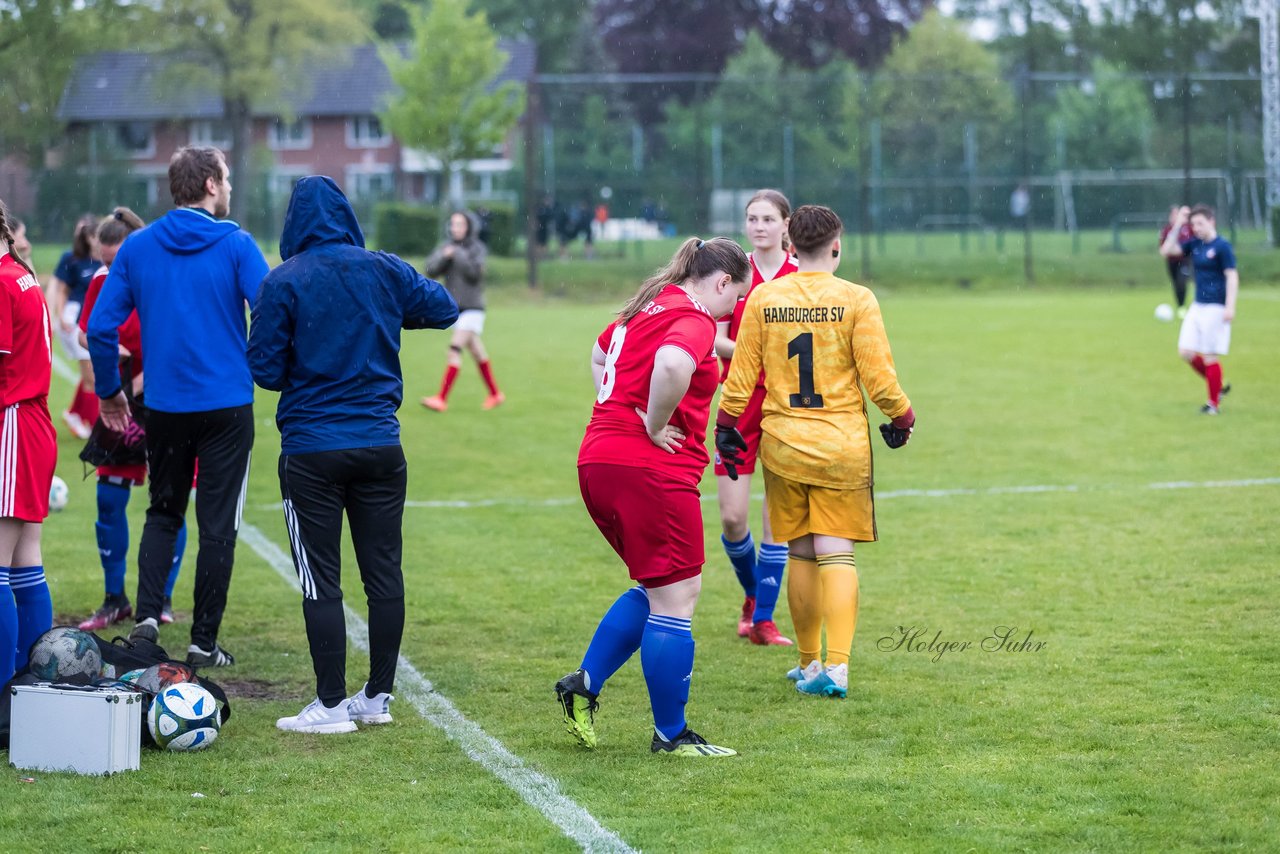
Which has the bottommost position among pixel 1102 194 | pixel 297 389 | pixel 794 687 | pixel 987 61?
pixel 794 687

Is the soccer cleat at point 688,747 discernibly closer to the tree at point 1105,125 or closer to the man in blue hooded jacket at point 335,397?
the man in blue hooded jacket at point 335,397

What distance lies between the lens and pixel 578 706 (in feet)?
16.6

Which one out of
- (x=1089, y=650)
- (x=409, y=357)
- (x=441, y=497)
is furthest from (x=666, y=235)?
(x=1089, y=650)

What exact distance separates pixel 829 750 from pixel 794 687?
34.7 inches

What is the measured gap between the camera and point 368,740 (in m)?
5.27

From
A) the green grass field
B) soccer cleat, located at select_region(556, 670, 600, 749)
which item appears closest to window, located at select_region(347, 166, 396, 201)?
the green grass field

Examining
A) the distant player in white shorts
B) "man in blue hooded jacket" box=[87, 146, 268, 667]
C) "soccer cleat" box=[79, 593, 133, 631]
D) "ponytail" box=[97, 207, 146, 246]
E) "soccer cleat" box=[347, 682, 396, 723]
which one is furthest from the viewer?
the distant player in white shorts

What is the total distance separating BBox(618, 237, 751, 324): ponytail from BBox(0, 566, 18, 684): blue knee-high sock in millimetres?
2415

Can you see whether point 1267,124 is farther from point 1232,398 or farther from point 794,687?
point 794,687

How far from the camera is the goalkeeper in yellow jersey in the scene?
18.6 ft

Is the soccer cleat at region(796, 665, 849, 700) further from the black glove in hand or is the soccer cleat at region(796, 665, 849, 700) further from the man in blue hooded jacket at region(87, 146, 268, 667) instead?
the man in blue hooded jacket at region(87, 146, 268, 667)

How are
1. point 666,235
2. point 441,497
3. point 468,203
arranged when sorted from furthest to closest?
point 468,203 → point 666,235 → point 441,497

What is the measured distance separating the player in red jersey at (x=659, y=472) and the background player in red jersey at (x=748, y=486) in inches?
48.1

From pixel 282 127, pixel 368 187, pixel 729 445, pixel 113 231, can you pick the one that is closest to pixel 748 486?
pixel 729 445
